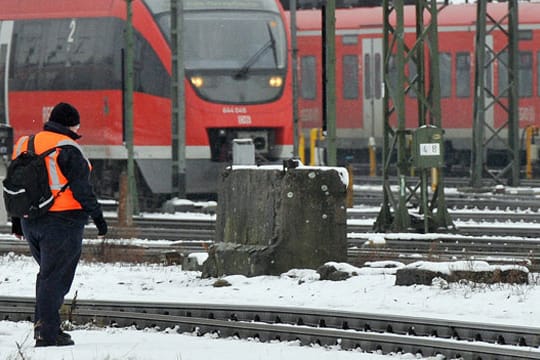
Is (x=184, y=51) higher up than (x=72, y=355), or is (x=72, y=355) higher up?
(x=184, y=51)

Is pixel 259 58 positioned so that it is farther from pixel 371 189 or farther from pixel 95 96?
pixel 371 189

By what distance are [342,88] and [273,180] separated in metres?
22.3

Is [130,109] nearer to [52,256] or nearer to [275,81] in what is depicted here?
[275,81]

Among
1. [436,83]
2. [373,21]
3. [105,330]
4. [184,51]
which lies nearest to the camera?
[105,330]

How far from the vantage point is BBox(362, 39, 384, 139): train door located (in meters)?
36.6

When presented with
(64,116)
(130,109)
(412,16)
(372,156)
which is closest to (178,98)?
(130,109)

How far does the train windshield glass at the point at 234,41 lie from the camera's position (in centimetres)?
2669

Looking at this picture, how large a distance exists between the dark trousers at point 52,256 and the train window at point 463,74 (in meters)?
26.3

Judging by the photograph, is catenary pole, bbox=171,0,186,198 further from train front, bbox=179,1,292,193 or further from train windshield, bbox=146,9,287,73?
train windshield, bbox=146,9,287,73

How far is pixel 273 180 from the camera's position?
50.5 feet

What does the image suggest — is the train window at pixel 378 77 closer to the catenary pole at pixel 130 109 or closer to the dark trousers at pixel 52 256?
the catenary pole at pixel 130 109

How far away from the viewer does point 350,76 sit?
37.4 m

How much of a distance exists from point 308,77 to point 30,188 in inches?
1108

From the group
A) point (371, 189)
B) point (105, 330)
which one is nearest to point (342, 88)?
point (371, 189)
